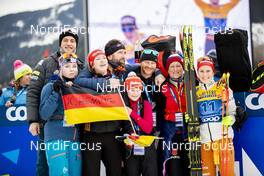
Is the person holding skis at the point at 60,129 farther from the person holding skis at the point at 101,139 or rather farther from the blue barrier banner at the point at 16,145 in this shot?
the blue barrier banner at the point at 16,145

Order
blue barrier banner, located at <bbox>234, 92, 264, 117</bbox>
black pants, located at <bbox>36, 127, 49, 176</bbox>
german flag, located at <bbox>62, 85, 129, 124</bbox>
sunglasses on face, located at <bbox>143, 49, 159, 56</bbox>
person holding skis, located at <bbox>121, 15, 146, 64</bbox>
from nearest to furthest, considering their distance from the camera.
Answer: german flag, located at <bbox>62, 85, 129, 124</bbox>, black pants, located at <bbox>36, 127, 49, 176</bbox>, sunglasses on face, located at <bbox>143, 49, 159, 56</bbox>, blue barrier banner, located at <bbox>234, 92, 264, 117</bbox>, person holding skis, located at <bbox>121, 15, 146, 64</bbox>

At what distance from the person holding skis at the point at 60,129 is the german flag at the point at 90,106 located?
90 millimetres

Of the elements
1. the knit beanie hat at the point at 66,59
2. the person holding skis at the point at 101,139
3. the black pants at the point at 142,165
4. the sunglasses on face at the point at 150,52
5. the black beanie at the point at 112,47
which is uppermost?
the black beanie at the point at 112,47

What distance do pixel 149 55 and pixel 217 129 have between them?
99 centimetres

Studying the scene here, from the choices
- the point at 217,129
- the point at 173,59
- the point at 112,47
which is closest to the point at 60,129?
the point at 112,47

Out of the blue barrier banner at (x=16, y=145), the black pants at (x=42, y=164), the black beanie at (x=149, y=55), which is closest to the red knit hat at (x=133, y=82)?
the black beanie at (x=149, y=55)

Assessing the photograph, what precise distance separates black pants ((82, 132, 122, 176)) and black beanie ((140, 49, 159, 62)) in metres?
0.85

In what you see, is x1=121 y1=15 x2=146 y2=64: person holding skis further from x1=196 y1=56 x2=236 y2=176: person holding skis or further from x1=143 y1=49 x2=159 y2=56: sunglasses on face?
x1=196 y1=56 x2=236 y2=176: person holding skis

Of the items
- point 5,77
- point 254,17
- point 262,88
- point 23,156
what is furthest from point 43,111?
point 254,17

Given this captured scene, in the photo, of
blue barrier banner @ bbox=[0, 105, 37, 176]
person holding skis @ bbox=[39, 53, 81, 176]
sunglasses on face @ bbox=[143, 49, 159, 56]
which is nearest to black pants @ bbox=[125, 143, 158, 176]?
person holding skis @ bbox=[39, 53, 81, 176]

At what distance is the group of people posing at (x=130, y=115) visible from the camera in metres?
4.17

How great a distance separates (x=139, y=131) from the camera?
14.0 feet

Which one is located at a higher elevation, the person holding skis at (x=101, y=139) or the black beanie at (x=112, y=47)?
the black beanie at (x=112, y=47)

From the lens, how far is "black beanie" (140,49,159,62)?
4.53 meters
